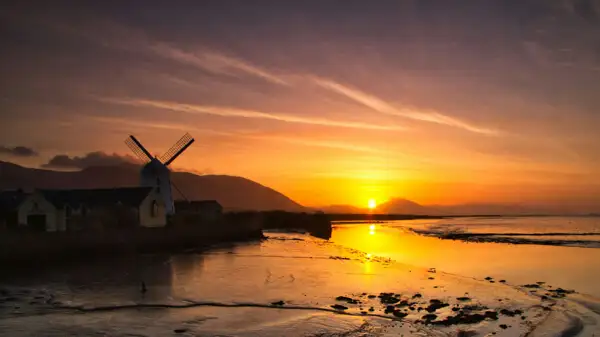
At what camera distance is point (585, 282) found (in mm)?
31672

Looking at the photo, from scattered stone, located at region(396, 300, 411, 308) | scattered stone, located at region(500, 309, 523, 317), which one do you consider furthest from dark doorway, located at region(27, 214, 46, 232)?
scattered stone, located at region(500, 309, 523, 317)

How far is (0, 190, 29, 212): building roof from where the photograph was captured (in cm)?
5216

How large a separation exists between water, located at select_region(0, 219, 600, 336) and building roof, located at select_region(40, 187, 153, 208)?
1984 centimetres

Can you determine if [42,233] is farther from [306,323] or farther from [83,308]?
[306,323]

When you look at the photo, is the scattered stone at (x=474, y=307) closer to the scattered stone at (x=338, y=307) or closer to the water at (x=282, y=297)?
the water at (x=282, y=297)

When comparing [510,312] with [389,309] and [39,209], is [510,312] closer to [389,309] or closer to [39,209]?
[389,309]

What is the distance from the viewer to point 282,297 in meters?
24.8

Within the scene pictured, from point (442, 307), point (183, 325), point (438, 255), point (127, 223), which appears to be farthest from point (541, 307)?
point (127, 223)

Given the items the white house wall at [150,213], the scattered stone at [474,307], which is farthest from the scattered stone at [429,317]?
the white house wall at [150,213]

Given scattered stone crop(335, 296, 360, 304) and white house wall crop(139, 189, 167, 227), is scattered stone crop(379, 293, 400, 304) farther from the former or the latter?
white house wall crop(139, 189, 167, 227)

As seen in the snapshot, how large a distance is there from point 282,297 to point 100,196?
147ft

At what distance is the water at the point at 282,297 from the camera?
18734mm

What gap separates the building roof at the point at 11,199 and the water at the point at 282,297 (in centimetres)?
1834

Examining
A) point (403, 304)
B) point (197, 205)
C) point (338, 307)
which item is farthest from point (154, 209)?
point (403, 304)
